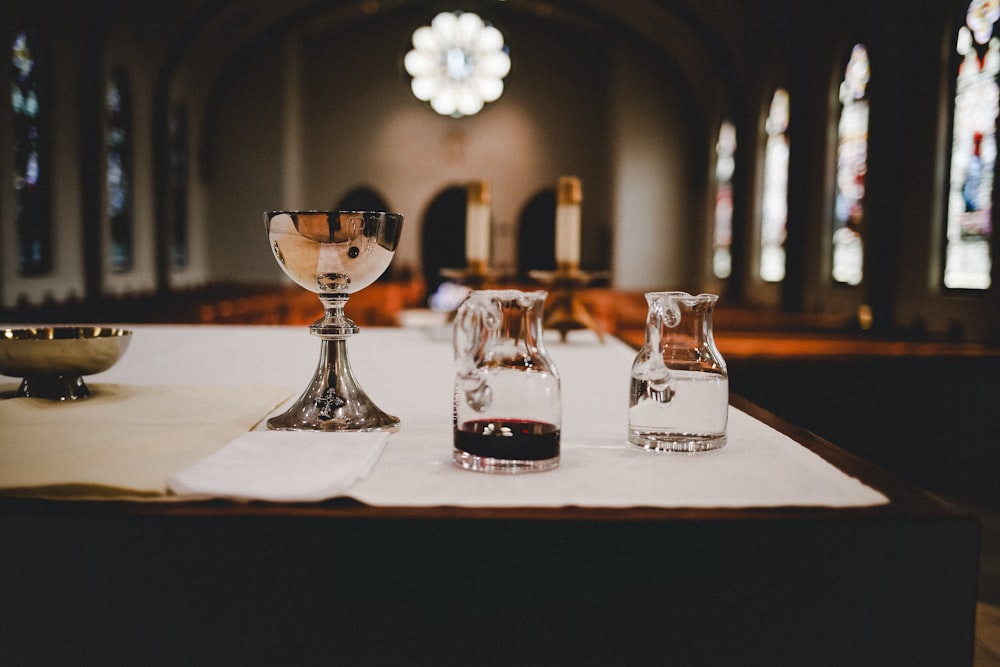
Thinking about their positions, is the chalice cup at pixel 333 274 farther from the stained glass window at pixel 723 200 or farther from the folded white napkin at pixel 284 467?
the stained glass window at pixel 723 200

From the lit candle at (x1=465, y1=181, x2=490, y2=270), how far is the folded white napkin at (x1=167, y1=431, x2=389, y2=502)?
3.92 feet

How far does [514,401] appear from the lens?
2.61ft

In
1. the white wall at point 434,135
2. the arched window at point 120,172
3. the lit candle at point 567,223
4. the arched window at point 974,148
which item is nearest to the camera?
the lit candle at point 567,223

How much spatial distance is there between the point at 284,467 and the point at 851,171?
736cm

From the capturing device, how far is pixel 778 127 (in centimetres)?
Answer: 880

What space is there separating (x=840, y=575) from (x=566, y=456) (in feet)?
0.99

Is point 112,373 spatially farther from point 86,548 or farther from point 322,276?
point 86,548

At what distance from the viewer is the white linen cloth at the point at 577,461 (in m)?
0.70

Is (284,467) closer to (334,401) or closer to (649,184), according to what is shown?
(334,401)

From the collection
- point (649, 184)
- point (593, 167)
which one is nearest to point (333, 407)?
point (649, 184)

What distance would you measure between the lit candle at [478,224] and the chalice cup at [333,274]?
1.07 metres

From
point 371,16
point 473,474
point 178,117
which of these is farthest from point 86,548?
point 371,16

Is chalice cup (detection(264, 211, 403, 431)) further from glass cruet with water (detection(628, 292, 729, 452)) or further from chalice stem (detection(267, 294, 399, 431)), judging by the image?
glass cruet with water (detection(628, 292, 729, 452))

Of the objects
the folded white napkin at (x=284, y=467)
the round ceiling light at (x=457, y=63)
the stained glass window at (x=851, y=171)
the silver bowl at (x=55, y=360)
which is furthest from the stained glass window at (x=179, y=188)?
the folded white napkin at (x=284, y=467)
